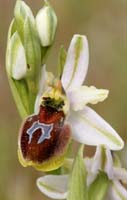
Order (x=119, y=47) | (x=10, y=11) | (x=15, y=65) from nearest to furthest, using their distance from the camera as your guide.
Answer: (x=15, y=65) < (x=119, y=47) < (x=10, y=11)

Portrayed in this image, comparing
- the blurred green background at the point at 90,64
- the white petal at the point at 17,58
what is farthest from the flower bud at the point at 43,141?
the blurred green background at the point at 90,64

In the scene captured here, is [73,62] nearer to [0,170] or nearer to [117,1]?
[0,170]

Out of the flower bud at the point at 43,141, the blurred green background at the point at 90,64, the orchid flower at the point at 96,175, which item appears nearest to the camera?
the flower bud at the point at 43,141

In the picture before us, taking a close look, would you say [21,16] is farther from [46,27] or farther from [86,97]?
[86,97]

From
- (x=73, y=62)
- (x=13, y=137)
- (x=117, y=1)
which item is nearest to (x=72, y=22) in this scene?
(x=117, y=1)

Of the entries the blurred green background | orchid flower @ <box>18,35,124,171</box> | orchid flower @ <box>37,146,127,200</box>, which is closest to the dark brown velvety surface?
orchid flower @ <box>18,35,124,171</box>

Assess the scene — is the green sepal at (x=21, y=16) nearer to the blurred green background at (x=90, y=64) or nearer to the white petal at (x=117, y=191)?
the white petal at (x=117, y=191)
